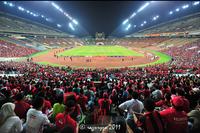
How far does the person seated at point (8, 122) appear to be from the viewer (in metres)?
4.44

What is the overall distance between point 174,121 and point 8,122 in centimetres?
365

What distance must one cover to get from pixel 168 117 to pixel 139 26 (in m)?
177

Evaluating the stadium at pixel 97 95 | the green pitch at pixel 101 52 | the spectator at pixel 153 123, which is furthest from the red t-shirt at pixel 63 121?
the green pitch at pixel 101 52

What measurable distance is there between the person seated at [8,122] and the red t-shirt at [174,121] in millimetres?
3267

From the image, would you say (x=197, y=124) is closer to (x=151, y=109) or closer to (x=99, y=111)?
(x=151, y=109)

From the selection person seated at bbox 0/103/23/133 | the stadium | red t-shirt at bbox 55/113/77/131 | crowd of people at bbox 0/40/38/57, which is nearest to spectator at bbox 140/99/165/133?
the stadium

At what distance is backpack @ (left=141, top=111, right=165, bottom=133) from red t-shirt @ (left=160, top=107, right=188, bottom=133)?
0.20 metres

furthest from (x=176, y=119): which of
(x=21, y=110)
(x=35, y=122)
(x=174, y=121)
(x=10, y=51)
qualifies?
(x=10, y=51)

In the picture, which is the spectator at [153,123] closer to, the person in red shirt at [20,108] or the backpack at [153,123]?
the backpack at [153,123]

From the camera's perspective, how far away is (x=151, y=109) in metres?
4.36

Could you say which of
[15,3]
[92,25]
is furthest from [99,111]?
[92,25]

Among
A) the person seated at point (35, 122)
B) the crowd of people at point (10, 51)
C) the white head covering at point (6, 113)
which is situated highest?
the crowd of people at point (10, 51)

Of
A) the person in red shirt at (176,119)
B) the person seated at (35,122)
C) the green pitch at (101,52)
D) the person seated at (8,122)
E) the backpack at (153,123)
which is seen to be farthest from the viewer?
the green pitch at (101,52)

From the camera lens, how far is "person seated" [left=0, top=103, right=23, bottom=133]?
4.44 meters
